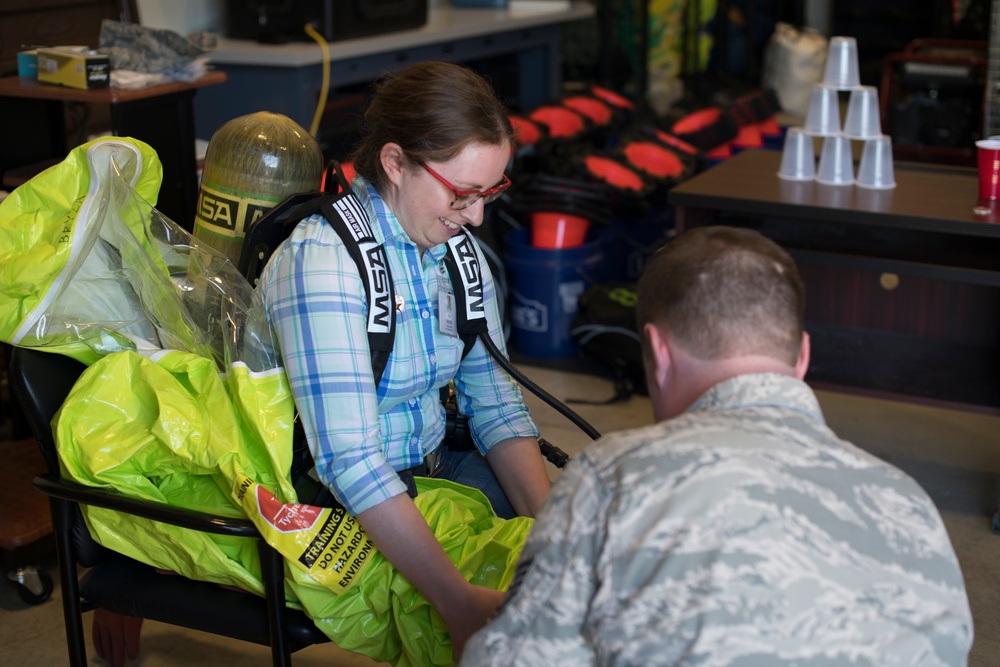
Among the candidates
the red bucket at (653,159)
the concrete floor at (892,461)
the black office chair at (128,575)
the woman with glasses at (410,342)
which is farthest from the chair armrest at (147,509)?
the red bucket at (653,159)

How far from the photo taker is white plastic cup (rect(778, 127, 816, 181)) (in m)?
2.87

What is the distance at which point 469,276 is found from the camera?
170cm

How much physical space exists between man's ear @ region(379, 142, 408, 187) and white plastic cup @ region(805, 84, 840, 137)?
1.58 metres

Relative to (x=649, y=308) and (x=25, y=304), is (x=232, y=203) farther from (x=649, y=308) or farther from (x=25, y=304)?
(x=649, y=308)

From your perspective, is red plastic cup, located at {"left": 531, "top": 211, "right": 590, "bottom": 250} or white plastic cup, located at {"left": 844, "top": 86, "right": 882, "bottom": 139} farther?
red plastic cup, located at {"left": 531, "top": 211, "right": 590, "bottom": 250}

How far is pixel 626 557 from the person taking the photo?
96 centimetres

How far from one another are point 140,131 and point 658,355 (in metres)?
2.21

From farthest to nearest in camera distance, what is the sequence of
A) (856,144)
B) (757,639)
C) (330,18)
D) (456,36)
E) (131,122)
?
(456,36)
(330,18)
(856,144)
(131,122)
(757,639)

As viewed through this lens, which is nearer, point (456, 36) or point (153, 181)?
point (153, 181)

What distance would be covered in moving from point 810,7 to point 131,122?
5.88 metres

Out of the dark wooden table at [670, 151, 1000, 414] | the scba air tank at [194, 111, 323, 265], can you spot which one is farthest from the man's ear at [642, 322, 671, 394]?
the dark wooden table at [670, 151, 1000, 414]

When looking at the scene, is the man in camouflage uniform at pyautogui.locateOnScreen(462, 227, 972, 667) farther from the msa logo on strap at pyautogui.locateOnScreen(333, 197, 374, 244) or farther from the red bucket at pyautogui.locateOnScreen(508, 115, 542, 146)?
the red bucket at pyautogui.locateOnScreen(508, 115, 542, 146)

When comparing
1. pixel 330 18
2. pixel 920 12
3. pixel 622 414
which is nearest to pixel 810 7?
pixel 920 12

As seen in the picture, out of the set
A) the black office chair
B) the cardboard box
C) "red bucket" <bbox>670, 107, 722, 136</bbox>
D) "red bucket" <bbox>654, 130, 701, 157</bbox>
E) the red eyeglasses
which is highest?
the cardboard box
